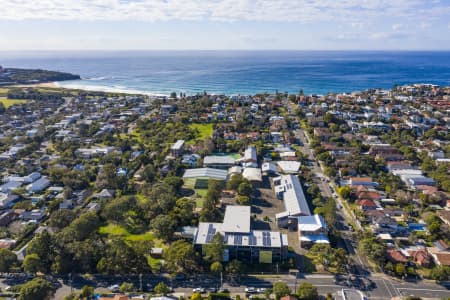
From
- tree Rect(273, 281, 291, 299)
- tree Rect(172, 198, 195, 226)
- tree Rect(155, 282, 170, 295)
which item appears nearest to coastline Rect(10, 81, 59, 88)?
tree Rect(172, 198, 195, 226)

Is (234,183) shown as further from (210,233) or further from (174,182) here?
(210,233)

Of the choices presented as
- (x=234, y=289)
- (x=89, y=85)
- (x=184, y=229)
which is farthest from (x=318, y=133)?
(x=89, y=85)

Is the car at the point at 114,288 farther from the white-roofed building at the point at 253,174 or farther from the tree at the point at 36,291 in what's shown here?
the white-roofed building at the point at 253,174

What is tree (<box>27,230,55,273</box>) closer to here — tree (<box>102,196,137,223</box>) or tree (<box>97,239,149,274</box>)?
tree (<box>97,239,149,274</box>)

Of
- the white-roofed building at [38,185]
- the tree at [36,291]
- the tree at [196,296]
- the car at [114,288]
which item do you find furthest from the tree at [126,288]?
the white-roofed building at [38,185]

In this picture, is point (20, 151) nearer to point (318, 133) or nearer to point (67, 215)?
point (67, 215)

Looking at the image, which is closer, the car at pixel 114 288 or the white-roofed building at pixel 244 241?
the car at pixel 114 288
